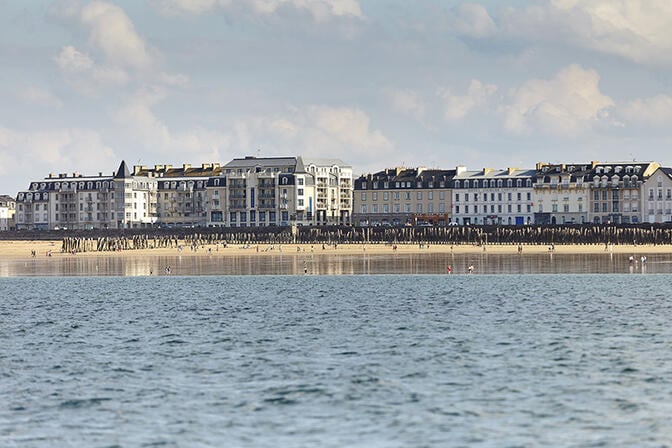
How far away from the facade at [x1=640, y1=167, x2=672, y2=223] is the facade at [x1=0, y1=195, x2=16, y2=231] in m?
105

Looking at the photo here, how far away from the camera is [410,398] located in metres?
26.7

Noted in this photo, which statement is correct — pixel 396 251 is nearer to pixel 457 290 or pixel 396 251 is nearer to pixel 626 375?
pixel 457 290

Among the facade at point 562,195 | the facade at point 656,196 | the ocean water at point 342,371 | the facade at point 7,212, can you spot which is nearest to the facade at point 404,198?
the facade at point 562,195

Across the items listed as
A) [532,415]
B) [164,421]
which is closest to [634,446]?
[532,415]

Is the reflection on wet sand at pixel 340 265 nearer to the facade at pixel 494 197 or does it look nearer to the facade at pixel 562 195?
the facade at pixel 562 195

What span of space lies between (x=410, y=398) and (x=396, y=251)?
75759 millimetres

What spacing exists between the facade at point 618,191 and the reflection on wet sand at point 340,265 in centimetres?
4771

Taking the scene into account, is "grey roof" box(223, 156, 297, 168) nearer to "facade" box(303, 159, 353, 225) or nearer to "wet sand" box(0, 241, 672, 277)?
"facade" box(303, 159, 353, 225)

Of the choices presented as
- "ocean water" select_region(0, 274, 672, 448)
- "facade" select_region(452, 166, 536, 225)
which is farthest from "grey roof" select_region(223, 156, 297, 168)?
"ocean water" select_region(0, 274, 672, 448)

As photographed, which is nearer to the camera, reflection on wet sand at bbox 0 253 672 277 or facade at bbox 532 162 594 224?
reflection on wet sand at bbox 0 253 672 277

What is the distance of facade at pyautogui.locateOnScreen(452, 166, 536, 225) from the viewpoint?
5817 inches

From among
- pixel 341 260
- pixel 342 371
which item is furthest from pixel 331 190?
pixel 342 371

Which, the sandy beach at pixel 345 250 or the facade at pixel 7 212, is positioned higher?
the facade at pixel 7 212

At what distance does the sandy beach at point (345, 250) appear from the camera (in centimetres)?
9953
